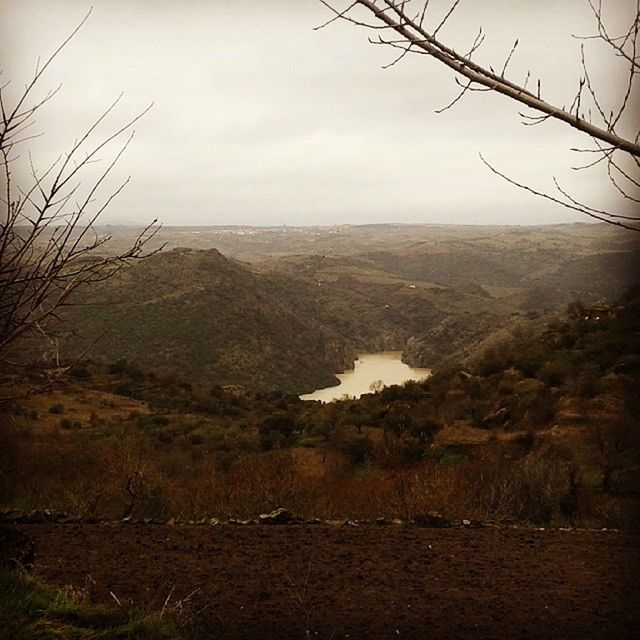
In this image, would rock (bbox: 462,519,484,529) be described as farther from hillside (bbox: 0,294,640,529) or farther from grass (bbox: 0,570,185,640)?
grass (bbox: 0,570,185,640)

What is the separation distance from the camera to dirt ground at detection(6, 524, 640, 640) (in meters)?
3.70

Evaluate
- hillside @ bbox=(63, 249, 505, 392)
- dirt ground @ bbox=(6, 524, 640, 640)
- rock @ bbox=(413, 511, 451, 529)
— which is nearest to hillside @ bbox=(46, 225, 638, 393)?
hillside @ bbox=(63, 249, 505, 392)

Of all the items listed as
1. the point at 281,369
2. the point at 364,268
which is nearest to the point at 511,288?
the point at 364,268

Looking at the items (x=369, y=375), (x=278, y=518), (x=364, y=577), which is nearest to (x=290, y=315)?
(x=369, y=375)

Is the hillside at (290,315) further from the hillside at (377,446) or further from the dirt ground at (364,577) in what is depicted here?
the dirt ground at (364,577)

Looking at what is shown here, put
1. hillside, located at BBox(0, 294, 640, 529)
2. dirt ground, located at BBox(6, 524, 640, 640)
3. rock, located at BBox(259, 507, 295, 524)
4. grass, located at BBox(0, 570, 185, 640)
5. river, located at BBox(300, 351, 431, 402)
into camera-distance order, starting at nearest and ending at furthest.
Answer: grass, located at BBox(0, 570, 185, 640), dirt ground, located at BBox(6, 524, 640, 640), rock, located at BBox(259, 507, 295, 524), hillside, located at BBox(0, 294, 640, 529), river, located at BBox(300, 351, 431, 402)

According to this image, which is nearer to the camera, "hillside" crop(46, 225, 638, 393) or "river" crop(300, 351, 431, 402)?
"hillside" crop(46, 225, 638, 393)

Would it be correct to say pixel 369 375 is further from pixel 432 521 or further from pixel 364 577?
pixel 364 577

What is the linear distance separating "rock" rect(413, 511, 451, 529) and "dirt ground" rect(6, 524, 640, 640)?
29 centimetres

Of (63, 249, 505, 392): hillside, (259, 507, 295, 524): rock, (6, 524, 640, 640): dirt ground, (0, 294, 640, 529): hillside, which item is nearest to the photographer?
(6, 524, 640, 640): dirt ground

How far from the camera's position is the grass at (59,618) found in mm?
2859

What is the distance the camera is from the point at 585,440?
10797mm

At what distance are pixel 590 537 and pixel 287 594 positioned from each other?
2855mm

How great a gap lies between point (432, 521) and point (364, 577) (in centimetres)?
160
